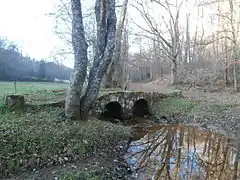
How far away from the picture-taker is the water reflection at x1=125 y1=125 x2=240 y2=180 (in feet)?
18.7

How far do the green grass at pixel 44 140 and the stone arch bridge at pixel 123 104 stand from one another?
8.06ft

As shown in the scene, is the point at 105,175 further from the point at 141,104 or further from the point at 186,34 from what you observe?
the point at 186,34

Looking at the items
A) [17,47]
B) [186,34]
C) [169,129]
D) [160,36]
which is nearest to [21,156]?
[169,129]

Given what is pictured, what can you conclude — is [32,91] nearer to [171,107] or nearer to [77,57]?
[77,57]

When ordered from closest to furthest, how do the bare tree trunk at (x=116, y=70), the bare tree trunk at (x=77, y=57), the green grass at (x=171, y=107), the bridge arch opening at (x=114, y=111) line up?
the bare tree trunk at (x=77, y=57), the bridge arch opening at (x=114, y=111), the green grass at (x=171, y=107), the bare tree trunk at (x=116, y=70)

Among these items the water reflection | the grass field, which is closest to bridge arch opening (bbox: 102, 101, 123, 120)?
the water reflection

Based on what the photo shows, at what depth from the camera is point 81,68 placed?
24.3ft

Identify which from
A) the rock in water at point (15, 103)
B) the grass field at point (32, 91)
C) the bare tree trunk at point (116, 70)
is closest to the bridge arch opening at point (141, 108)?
the bare tree trunk at point (116, 70)

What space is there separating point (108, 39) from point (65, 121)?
286 cm

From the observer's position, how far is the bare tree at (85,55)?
740 centimetres

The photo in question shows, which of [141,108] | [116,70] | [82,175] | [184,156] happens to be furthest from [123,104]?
[82,175]

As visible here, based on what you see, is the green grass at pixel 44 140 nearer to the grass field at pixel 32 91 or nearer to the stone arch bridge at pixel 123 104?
the stone arch bridge at pixel 123 104

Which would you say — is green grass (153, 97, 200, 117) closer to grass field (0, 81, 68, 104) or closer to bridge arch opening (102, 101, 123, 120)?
bridge arch opening (102, 101, 123, 120)

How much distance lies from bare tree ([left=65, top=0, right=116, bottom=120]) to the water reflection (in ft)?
6.87
